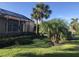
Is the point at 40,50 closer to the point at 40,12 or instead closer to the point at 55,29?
the point at 55,29

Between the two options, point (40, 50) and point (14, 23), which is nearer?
point (40, 50)

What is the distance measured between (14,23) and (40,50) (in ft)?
3.48

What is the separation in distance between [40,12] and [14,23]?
80 centimetres

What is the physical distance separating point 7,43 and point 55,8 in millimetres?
1660

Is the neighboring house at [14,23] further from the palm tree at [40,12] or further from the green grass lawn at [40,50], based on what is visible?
the green grass lawn at [40,50]

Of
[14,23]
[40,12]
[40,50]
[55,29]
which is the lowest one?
[40,50]

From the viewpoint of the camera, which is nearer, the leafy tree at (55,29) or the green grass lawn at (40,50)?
the green grass lawn at (40,50)

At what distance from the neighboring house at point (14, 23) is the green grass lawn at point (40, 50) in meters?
0.48

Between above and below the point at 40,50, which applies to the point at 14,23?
above

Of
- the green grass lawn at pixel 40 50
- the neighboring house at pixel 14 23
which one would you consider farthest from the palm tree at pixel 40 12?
the green grass lawn at pixel 40 50

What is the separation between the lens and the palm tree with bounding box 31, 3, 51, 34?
8.92 metres

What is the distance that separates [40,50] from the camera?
→ 8922 millimetres

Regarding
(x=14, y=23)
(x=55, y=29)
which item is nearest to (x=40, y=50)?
(x=55, y=29)

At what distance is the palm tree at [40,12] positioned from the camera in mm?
8922
